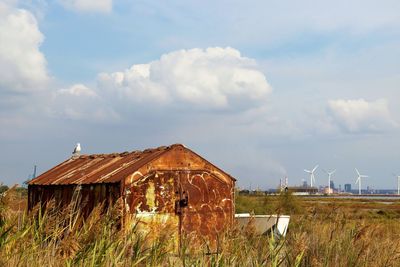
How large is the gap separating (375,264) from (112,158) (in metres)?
8.46

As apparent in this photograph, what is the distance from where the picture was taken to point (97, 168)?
14430 millimetres

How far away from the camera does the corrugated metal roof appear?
12.9 metres

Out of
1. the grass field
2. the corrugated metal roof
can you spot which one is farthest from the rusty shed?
the grass field

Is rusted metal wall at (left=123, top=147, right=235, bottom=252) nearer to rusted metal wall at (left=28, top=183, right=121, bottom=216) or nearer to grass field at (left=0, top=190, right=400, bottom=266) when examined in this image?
rusted metal wall at (left=28, top=183, right=121, bottom=216)

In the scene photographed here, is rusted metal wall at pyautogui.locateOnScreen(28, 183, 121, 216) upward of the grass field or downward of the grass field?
upward

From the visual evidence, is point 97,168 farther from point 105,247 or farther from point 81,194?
point 105,247

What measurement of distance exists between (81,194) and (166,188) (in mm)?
1948

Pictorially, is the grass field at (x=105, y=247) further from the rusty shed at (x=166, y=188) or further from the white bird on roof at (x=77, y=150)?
the white bird on roof at (x=77, y=150)

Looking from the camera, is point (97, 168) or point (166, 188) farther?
point (97, 168)

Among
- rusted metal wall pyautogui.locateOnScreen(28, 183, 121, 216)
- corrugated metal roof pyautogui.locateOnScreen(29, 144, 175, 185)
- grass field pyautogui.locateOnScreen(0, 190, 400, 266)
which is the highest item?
corrugated metal roof pyautogui.locateOnScreen(29, 144, 175, 185)

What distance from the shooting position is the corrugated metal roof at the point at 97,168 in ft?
42.2

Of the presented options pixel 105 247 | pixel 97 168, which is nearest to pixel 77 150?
pixel 97 168

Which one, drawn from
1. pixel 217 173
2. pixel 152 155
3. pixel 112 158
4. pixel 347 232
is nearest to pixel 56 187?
pixel 112 158

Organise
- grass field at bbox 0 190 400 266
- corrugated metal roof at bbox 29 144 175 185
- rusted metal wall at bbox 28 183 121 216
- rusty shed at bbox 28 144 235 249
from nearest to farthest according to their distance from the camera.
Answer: grass field at bbox 0 190 400 266 < rusted metal wall at bbox 28 183 121 216 < rusty shed at bbox 28 144 235 249 < corrugated metal roof at bbox 29 144 175 185
